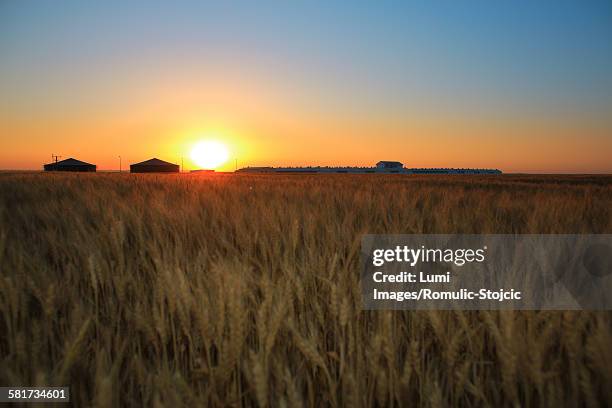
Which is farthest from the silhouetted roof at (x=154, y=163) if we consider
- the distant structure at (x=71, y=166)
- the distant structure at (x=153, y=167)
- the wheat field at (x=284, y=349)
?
the wheat field at (x=284, y=349)

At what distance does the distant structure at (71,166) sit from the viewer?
65988 millimetres

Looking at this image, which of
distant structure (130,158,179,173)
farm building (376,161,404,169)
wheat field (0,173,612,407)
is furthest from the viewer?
farm building (376,161,404,169)

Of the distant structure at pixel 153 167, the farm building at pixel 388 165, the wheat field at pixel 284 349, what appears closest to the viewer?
the wheat field at pixel 284 349

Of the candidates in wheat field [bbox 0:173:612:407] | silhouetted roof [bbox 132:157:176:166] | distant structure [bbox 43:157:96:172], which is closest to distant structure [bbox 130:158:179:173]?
silhouetted roof [bbox 132:157:176:166]

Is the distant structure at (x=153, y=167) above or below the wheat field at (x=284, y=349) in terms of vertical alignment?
above

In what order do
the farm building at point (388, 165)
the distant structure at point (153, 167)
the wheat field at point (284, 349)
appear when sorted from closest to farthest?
the wheat field at point (284, 349) < the distant structure at point (153, 167) < the farm building at point (388, 165)

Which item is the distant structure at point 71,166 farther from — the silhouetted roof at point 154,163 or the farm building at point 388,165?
the farm building at point 388,165

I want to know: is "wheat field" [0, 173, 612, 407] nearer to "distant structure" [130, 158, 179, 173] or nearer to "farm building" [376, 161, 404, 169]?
"distant structure" [130, 158, 179, 173]

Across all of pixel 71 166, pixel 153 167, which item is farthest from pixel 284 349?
pixel 71 166

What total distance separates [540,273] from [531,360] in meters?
0.82

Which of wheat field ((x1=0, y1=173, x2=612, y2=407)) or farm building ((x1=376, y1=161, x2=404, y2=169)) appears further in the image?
farm building ((x1=376, y1=161, x2=404, y2=169))

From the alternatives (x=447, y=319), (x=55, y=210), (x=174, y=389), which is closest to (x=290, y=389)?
(x=174, y=389)

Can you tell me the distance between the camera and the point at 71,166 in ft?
223

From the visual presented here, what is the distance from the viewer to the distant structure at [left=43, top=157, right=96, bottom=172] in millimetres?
65988
